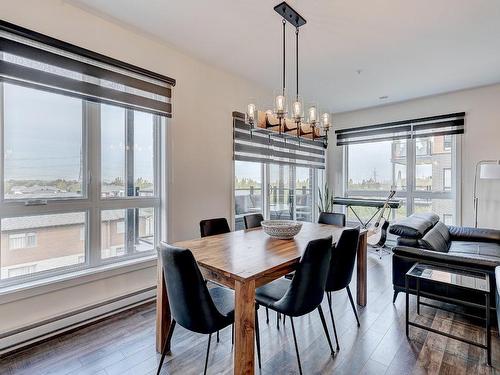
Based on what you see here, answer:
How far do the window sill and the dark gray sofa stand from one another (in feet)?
8.51

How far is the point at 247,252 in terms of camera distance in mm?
1954

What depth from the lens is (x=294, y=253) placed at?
192cm

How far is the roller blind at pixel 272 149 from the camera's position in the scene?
3869 mm

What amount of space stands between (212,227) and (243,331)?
1375 mm

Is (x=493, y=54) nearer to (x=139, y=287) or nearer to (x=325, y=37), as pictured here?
(x=325, y=37)

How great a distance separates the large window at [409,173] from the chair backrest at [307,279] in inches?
160

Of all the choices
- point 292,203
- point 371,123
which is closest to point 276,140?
point 292,203

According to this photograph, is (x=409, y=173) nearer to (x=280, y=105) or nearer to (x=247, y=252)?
(x=280, y=105)

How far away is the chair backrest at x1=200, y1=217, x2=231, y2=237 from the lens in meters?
2.65

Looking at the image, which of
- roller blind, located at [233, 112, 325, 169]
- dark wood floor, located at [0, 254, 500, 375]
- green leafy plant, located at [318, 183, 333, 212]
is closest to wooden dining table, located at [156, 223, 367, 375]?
dark wood floor, located at [0, 254, 500, 375]

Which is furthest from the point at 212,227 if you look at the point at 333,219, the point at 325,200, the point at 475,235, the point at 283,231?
the point at 325,200

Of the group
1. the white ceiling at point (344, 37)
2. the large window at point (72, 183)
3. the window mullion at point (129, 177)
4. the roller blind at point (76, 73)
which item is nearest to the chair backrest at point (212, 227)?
the large window at point (72, 183)

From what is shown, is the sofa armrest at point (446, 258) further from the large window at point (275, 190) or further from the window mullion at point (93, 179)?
the window mullion at point (93, 179)

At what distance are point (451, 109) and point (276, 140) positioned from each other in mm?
2980
